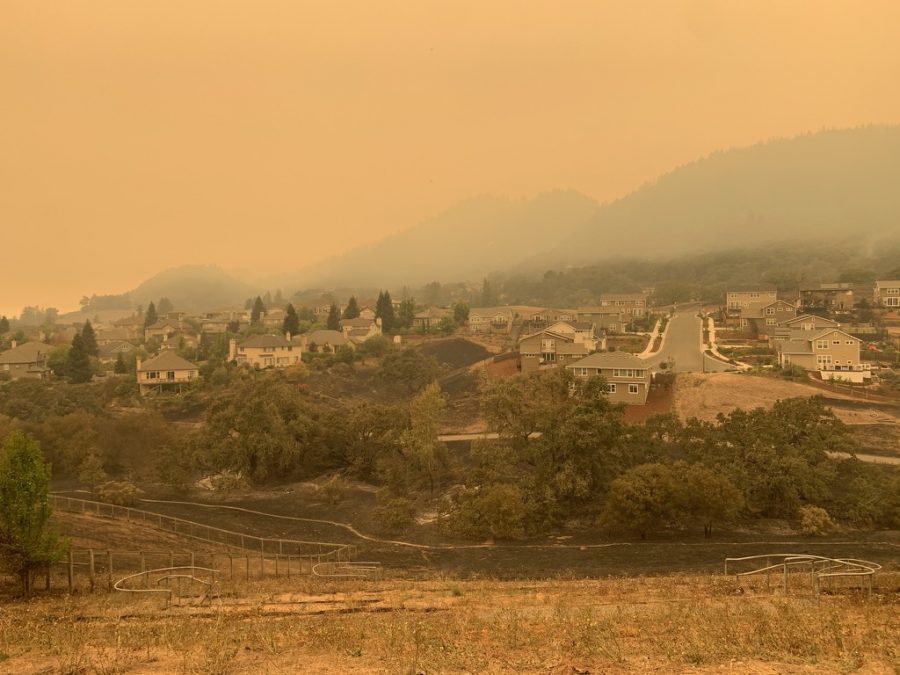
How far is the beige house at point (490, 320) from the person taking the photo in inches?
3760

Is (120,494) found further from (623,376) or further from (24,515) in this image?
(623,376)

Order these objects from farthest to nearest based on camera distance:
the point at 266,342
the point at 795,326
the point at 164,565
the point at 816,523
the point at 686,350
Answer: the point at 266,342
the point at 686,350
the point at 795,326
the point at 816,523
the point at 164,565

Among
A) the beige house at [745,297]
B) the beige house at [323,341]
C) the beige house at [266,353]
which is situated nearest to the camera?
the beige house at [266,353]

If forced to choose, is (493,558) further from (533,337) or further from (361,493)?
(533,337)

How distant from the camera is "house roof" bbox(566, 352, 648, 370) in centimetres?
4909

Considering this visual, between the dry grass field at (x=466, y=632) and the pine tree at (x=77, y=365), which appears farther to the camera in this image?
the pine tree at (x=77, y=365)

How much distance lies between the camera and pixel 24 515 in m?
16.9

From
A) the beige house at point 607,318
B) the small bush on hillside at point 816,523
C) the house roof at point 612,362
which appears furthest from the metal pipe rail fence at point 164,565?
the beige house at point 607,318

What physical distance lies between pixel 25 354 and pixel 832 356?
290 ft

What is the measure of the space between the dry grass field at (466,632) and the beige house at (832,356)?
39874mm

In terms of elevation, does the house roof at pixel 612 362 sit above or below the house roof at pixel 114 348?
below

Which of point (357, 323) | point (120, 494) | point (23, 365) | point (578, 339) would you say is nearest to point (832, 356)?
point (578, 339)

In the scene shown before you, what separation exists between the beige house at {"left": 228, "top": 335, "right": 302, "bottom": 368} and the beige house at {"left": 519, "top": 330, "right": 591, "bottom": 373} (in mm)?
27774

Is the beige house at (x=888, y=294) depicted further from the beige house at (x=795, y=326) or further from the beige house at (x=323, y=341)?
the beige house at (x=323, y=341)
